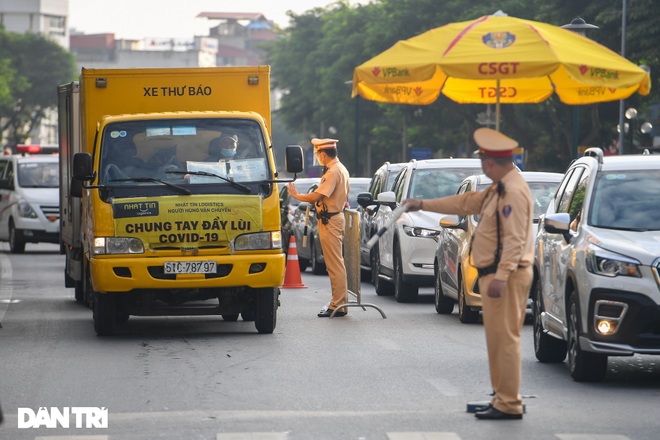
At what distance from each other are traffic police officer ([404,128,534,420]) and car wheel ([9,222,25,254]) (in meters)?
25.6

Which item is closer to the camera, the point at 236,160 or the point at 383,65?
the point at 236,160

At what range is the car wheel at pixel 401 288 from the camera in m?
19.9

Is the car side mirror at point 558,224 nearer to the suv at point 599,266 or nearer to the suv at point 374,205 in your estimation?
the suv at point 599,266

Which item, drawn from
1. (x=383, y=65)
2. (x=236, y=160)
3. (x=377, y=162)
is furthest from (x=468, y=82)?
(x=377, y=162)

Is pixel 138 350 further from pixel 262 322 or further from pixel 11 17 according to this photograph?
pixel 11 17

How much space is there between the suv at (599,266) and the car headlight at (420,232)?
6154 mm

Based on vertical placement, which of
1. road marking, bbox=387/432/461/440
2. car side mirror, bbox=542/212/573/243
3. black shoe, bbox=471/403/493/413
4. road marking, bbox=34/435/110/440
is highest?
car side mirror, bbox=542/212/573/243

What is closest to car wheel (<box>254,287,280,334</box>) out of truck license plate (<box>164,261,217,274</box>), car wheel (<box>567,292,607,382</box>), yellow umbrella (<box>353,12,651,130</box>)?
truck license plate (<box>164,261,217,274</box>)

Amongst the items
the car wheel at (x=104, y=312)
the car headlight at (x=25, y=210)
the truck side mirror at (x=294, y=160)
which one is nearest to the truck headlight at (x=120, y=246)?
the car wheel at (x=104, y=312)

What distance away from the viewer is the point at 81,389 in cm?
1112

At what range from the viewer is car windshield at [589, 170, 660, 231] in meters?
11.8

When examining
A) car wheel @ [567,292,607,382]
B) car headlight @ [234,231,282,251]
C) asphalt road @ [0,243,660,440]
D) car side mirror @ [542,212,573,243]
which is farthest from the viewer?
car headlight @ [234,231,282,251]

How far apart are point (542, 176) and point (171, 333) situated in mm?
4998

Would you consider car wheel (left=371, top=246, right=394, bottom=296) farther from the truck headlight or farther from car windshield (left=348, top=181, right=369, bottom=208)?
the truck headlight
